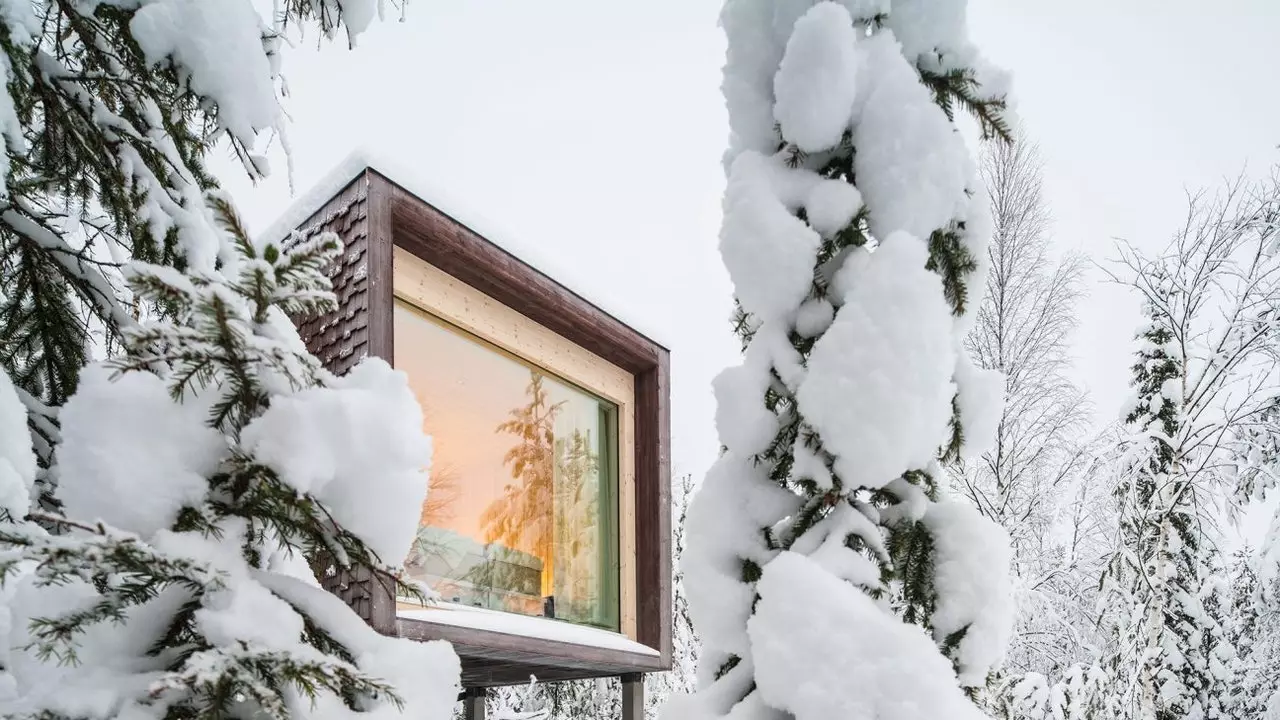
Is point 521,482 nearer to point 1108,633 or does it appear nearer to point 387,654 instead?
point 387,654

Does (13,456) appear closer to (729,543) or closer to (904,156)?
(729,543)

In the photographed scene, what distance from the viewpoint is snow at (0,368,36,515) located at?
1.56 m

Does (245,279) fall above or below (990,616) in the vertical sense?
above

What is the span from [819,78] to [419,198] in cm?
345

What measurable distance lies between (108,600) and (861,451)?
4.11ft

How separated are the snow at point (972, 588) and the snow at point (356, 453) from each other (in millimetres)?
1126

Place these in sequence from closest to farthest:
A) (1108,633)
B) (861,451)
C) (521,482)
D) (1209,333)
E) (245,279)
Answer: (245,279) → (861,451) → (521,482) → (1209,333) → (1108,633)

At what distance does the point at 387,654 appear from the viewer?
1.24m

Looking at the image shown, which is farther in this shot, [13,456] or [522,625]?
[522,625]

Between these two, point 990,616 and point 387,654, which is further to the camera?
point 990,616

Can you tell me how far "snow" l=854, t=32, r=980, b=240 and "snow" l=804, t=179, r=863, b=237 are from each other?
0.05 metres

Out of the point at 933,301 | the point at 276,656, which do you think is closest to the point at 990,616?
the point at 933,301

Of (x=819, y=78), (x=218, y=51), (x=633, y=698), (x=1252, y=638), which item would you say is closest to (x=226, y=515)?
(x=819, y=78)

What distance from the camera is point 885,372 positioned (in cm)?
162
